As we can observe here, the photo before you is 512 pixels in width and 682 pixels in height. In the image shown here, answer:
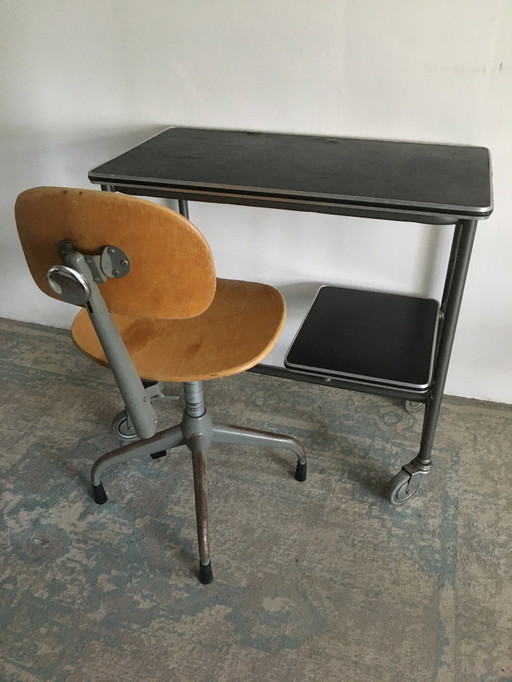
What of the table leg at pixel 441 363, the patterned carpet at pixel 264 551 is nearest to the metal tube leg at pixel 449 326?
the table leg at pixel 441 363

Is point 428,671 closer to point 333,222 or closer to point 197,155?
point 333,222

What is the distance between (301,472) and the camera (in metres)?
1.53

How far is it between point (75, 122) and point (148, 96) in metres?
0.27

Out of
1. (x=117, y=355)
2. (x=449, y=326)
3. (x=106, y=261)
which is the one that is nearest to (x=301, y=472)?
(x=449, y=326)

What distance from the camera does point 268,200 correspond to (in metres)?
1.16

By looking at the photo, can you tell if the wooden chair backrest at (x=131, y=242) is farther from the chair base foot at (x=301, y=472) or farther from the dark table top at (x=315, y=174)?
the chair base foot at (x=301, y=472)

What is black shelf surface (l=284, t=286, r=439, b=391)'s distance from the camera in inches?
52.2

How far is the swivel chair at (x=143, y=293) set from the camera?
0.86m

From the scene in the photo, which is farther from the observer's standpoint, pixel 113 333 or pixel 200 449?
pixel 200 449

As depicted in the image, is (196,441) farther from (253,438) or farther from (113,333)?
(113,333)

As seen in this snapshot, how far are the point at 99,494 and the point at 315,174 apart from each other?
957 millimetres

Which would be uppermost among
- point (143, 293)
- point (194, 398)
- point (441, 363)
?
point (143, 293)

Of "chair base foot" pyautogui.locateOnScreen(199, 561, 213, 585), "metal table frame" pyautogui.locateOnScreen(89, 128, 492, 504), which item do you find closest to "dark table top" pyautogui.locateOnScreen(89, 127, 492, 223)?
"metal table frame" pyautogui.locateOnScreen(89, 128, 492, 504)

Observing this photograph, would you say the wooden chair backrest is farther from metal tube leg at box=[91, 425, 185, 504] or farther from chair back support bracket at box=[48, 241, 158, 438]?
metal tube leg at box=[91, 425, 185, 504]
